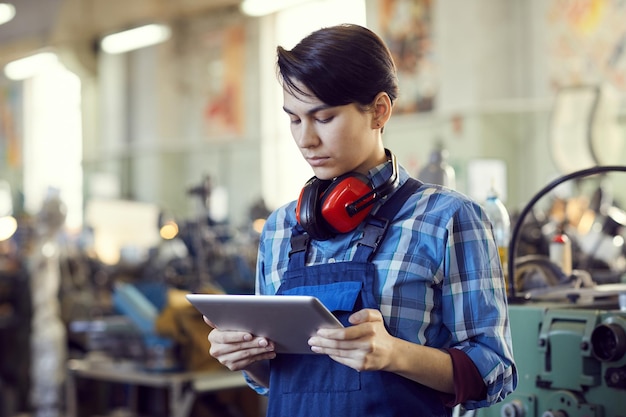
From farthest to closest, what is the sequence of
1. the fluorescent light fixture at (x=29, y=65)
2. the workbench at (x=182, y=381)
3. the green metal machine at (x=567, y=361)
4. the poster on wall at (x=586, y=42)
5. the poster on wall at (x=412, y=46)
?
the fluorescent light fixture at (x=29, y=65), the poster on wall at (x=412, y=46), the poster on wall at (x=586, y=42), the workbench at (x=182, y=381), the green metal machine at (x=567, y=361)

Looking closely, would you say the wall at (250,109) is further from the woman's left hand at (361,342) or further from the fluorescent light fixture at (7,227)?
the woman's left hand at (361,342)

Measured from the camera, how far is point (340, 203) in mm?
1455

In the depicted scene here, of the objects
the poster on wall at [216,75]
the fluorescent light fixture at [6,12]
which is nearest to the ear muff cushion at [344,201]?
the poster on wall at [216,75]

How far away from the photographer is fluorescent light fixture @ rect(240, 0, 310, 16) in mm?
11167

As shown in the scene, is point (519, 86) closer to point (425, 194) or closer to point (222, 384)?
point (222, 384)

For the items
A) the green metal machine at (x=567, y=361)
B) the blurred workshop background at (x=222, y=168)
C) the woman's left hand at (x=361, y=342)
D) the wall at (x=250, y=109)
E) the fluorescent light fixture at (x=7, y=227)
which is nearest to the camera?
the woman's left hand at (x=361, y=342)

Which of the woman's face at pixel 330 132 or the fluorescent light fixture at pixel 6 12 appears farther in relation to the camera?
the fluorescent light fixture at pixel 6 12

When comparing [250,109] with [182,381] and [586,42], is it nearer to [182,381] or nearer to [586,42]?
[586,42]

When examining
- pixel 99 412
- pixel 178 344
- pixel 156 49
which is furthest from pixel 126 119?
pixel 178 344

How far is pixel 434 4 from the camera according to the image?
904cm

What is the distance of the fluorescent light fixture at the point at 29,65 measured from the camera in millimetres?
13703

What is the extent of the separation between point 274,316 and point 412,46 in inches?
323

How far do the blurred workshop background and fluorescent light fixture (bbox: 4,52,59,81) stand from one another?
8 cm

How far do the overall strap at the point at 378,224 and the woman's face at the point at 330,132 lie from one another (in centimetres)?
8
